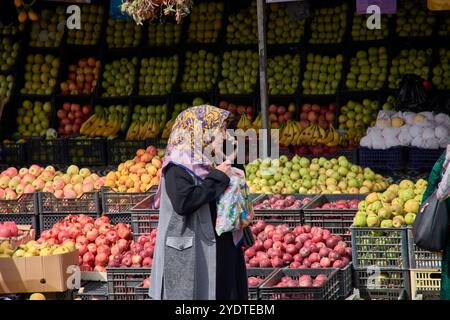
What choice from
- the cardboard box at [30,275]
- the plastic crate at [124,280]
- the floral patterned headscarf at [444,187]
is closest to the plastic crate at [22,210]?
the cardboard box at [30,275]

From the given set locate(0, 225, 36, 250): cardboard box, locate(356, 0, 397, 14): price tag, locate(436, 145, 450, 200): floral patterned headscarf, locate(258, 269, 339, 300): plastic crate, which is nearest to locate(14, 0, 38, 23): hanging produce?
locate(0, 225, 36, 250): cardboard box

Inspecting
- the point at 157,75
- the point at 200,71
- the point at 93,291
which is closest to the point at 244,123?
the point at 200,71

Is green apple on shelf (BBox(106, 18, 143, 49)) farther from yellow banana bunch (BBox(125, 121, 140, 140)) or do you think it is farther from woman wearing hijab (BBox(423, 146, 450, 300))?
woman wearing hijab (BBox(423, 146, 450, 300))

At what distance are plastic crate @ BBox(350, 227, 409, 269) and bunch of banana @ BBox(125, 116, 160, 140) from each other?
5.34 metres

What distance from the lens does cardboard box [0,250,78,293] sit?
7.31 metres

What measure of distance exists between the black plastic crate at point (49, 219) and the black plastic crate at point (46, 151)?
3.06 m

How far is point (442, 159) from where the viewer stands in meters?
6.43

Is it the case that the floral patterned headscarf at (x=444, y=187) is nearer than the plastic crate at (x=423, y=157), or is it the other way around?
the floral patterned headscarf at (x=444, y=187)

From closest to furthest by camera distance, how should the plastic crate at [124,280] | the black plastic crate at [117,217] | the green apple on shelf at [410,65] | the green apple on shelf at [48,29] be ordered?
1. the plastic crate at [124,280]
2. the black plastic crate at [117,217]
3. the green apple on shelf at [410,65]
4. the green apple on shelf at [48,29]

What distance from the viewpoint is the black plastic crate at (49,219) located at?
925 centimetres

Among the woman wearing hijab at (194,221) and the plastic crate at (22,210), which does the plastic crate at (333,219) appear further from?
the plastic crate at (22,210)

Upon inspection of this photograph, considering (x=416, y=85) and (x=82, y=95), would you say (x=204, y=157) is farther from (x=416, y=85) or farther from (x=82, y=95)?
(x=82, y=95)

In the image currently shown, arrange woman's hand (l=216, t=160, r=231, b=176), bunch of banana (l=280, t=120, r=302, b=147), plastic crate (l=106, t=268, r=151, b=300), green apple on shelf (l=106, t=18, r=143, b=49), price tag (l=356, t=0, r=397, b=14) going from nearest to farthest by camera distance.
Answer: woman's hand (l=216, t=160, r=231, b=176) → plastic crate (l=106, t=268, r=151, b=300) → price tag (l=356, t=0, r=397, b=14) → bunch of banana (l=280, t=120, r=302, b=147) → green apple on shelf (l=106, t=18, r=143, b=49)

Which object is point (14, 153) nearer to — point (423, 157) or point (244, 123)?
point (244, 123)
